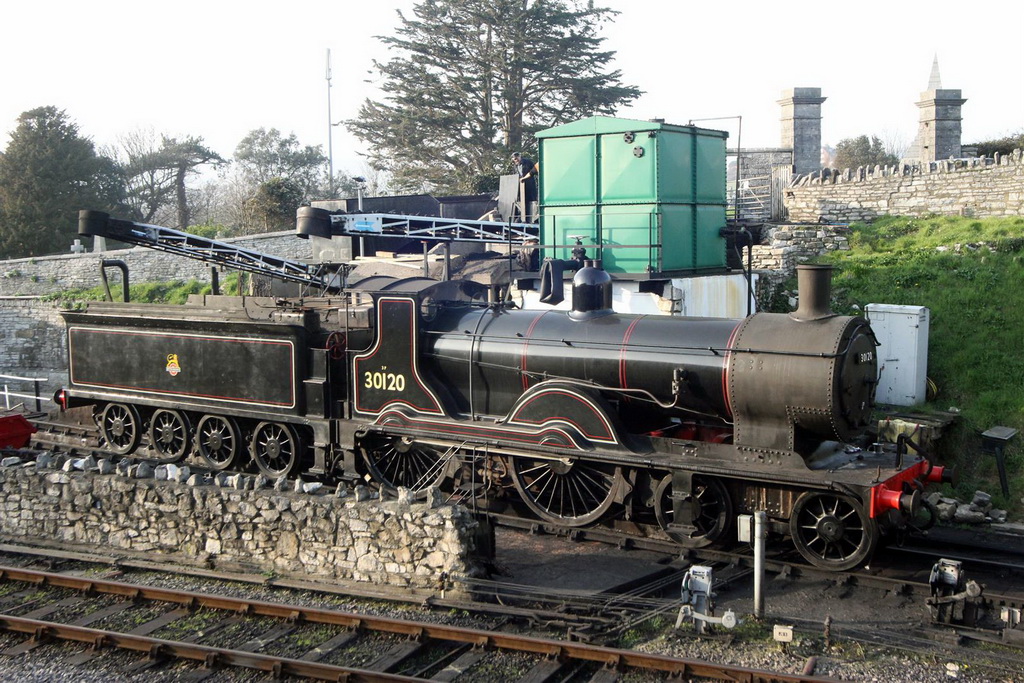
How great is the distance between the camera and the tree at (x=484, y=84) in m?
30.4

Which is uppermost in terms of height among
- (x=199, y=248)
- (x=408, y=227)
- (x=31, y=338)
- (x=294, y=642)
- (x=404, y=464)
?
(x=408, y=227)

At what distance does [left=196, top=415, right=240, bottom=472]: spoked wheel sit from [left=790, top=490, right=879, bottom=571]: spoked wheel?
23.9 ft

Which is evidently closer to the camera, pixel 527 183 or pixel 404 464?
pixel 404 464

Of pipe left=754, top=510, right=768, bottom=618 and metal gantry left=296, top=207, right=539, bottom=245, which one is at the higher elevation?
metal gantry left=296, top=207, right=539, bottom=245

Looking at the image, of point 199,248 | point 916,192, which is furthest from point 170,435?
point 916,192

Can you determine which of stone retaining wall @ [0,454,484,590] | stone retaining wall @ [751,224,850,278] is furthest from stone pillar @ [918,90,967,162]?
stone retaining wall @ [0,454,484,590]

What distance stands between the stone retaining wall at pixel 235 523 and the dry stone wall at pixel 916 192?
14.7 meters

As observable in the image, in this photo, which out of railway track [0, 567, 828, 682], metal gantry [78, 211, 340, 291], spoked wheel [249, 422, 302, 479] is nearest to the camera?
railway track [0, 567, 828, 682]

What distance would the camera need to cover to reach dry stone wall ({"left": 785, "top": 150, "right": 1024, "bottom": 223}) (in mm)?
18859

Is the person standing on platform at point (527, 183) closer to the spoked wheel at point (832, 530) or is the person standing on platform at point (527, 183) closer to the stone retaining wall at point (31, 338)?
the spoked wheel at point (832, 530)

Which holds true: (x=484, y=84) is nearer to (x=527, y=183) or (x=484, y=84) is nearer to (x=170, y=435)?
(x=527, y=183)

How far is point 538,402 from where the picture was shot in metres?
9.62

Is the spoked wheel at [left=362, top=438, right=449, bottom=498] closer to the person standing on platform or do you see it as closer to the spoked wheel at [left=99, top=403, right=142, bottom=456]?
the spoked wheel at [left=99, top=403, right=142, bottom=456]

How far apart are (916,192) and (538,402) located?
13960mm
